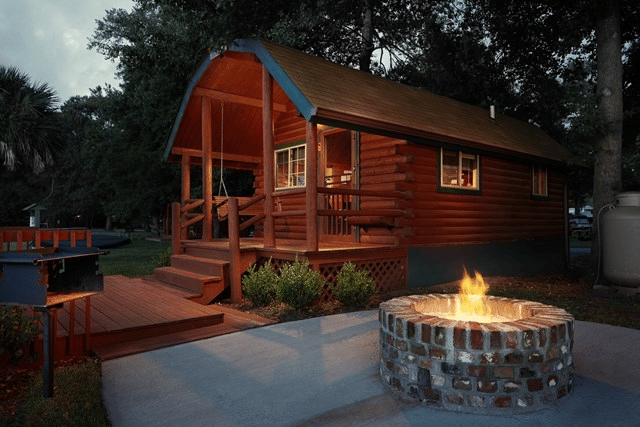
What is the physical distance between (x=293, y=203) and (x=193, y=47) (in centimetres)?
825

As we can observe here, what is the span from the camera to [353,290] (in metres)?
6.68

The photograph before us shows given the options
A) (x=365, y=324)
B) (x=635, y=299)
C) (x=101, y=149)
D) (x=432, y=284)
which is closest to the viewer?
(x=365, y=324)

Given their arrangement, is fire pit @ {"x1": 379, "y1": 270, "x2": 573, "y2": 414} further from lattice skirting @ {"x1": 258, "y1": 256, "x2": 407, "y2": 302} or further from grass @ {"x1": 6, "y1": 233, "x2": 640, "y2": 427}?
lattice skirting @ {"x1": 258, "y1": 256, "x2": 407, "y2": 302}

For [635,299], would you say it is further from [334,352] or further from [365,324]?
[334,352]

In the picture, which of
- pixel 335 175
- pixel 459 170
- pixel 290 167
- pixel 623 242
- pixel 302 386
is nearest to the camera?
pixel 302 386

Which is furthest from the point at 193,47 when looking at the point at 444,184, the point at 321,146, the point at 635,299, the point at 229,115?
the point at 635,299

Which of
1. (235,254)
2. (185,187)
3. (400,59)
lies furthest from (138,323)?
(400,59)

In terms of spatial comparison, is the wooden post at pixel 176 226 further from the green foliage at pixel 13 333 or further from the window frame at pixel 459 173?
the window frame at pixel 459 173

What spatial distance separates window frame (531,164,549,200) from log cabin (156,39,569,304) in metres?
0.06

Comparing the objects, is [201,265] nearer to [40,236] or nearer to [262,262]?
[262,262]

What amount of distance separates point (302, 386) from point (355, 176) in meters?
6.76

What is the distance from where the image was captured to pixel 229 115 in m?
10.7

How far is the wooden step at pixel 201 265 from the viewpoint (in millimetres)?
7562

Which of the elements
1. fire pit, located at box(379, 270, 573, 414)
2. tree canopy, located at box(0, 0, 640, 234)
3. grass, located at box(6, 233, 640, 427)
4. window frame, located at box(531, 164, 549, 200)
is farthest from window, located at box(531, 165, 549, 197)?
fire pit, located at box(379, 270, 573, 414)
